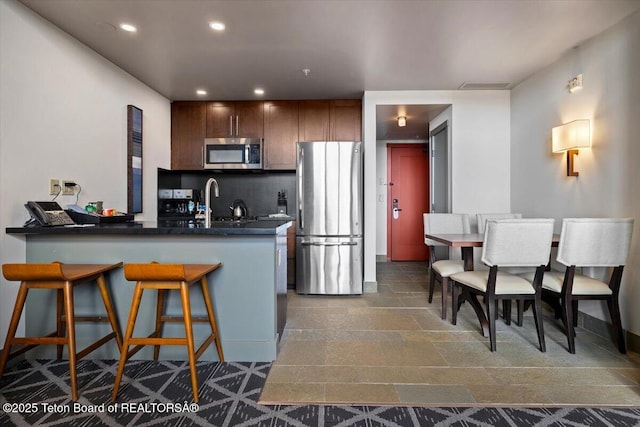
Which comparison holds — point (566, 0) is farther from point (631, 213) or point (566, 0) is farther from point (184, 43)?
point (184, 43)

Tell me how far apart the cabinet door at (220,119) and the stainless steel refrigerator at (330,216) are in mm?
1145

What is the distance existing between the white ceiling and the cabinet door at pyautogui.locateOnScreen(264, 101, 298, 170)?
59 cm

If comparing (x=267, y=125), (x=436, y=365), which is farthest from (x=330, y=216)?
(x=436, y=365)

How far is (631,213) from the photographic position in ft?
7.79

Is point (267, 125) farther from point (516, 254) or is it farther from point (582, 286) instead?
point (582, 286)

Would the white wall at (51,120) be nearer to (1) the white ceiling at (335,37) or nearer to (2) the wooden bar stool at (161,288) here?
(1) the white ceiling at (335,37)

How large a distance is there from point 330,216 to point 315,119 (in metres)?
1.34

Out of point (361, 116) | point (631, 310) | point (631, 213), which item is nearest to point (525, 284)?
point (631, 310)

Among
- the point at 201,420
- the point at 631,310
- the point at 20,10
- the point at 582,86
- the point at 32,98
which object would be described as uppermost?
the point at 20,10

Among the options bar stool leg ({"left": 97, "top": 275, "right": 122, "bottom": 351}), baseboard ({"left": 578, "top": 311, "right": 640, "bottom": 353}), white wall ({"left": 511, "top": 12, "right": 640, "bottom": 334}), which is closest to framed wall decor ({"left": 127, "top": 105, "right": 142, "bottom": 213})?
bar stool leg ({"left": 97, "top": 275, "right": 122, "bottom": 351})

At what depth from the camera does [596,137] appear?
105 inches

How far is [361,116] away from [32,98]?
127 inches

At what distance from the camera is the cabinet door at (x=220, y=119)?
432 cm

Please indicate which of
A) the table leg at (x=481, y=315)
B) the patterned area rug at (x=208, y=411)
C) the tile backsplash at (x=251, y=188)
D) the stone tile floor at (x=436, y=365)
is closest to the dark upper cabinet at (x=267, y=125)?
the tile backsplash at (x=251, y=188)
